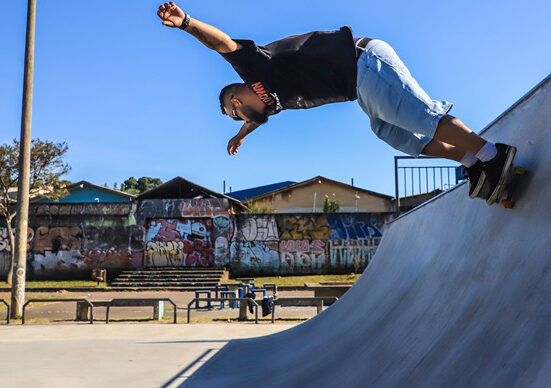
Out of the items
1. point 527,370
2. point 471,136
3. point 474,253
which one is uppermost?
point 471,136

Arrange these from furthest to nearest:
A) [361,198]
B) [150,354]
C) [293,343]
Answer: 1. [361,198]
2. [150,354]
3. [293,343]

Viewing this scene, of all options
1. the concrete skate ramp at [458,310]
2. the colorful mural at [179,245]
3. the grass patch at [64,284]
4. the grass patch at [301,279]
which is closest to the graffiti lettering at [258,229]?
the colorful mural at [179,245]

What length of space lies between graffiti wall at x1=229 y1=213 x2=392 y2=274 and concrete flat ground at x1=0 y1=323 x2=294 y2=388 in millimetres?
17226

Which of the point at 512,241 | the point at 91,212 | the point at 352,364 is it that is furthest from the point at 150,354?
the point at 91,212

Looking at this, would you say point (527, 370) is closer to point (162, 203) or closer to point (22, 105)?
point (22, 105)

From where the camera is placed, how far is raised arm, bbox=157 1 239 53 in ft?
6.08

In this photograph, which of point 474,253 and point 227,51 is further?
point 474,253

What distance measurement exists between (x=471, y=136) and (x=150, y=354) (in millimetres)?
4503

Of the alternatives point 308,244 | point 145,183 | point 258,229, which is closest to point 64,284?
point 258,229

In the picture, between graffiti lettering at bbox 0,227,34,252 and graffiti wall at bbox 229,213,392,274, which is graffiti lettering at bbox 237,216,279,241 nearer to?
graffiti wall at bbox 229,213,392,274

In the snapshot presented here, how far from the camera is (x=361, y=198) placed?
36531 mm

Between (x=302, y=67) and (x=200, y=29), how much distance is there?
454mm

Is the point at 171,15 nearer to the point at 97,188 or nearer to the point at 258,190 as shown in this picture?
the point at 97,188

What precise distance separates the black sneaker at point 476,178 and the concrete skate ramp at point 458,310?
17 centimetres
